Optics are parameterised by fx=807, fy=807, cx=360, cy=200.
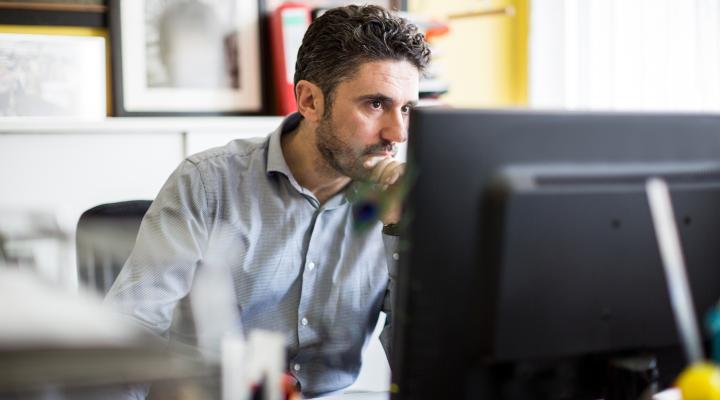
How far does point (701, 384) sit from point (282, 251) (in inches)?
38.4

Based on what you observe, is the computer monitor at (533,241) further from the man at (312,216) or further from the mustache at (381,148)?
the mustache at (381,148)

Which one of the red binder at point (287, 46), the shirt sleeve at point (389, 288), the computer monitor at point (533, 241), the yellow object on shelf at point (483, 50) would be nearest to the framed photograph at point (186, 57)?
the red binder at point (287, 46)

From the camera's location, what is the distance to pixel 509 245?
73 cm

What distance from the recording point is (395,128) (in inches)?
65.4

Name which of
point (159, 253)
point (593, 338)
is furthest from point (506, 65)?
point (593, 338)

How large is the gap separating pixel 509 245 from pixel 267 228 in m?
0.93

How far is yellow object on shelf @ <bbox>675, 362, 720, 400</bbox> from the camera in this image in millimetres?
718

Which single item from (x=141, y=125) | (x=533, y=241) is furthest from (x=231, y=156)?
(x=533, y=241)

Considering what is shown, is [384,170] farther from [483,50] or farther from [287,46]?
[483,50]

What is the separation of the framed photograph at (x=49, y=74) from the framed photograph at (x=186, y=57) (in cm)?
8

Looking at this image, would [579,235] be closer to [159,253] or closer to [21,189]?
[159,253]

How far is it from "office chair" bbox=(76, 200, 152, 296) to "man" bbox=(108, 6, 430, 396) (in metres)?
0.04

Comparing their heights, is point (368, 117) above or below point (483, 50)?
below

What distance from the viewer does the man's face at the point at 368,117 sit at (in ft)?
5.43
